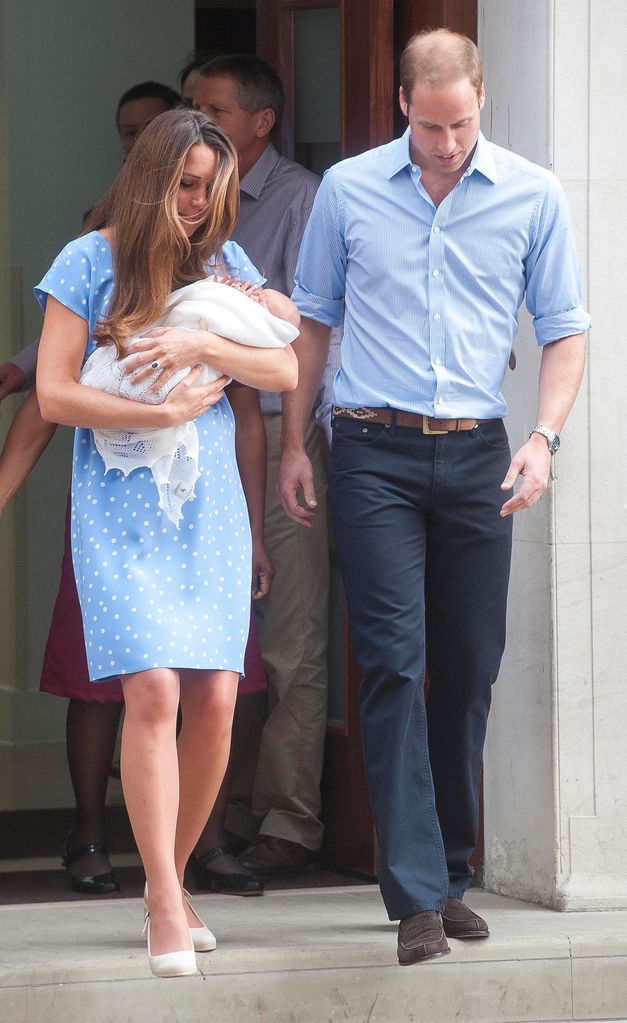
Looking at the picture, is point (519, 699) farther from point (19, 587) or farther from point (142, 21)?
point (142, 21)

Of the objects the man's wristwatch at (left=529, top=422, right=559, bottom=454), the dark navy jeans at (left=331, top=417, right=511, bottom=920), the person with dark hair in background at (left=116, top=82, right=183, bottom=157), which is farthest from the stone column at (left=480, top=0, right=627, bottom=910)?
the person with dark hair in background at (left=116, top=82, right=183, bottom=157)

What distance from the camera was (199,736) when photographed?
129 inches

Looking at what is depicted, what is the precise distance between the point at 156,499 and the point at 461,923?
45.2 inches

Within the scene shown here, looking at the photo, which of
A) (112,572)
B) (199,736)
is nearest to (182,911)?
(199,736)

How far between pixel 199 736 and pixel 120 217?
3.45 feet

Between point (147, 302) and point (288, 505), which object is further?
point (288, 505)

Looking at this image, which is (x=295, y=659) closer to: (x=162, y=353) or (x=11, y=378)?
(x=11, y=378)

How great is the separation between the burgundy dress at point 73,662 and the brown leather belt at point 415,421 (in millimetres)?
977

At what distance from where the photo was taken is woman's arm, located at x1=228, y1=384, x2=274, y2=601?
12.7 ft

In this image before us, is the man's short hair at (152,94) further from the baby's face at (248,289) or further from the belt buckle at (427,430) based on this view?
the belt buckle at (427,430)

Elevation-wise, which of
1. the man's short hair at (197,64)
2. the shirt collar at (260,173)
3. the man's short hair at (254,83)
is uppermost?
the man's short hair at (197,64)

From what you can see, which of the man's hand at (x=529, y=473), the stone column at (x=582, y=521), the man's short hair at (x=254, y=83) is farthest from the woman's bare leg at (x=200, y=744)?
the man's short hair at (x=254, y=83)

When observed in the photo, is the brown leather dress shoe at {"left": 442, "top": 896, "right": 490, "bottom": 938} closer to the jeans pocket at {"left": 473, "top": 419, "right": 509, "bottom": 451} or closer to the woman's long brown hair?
the jeans pocket at {"left": 473, "top": 419, "right": 509, "bottom": 451}

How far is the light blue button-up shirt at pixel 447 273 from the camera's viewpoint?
11.1 ft
